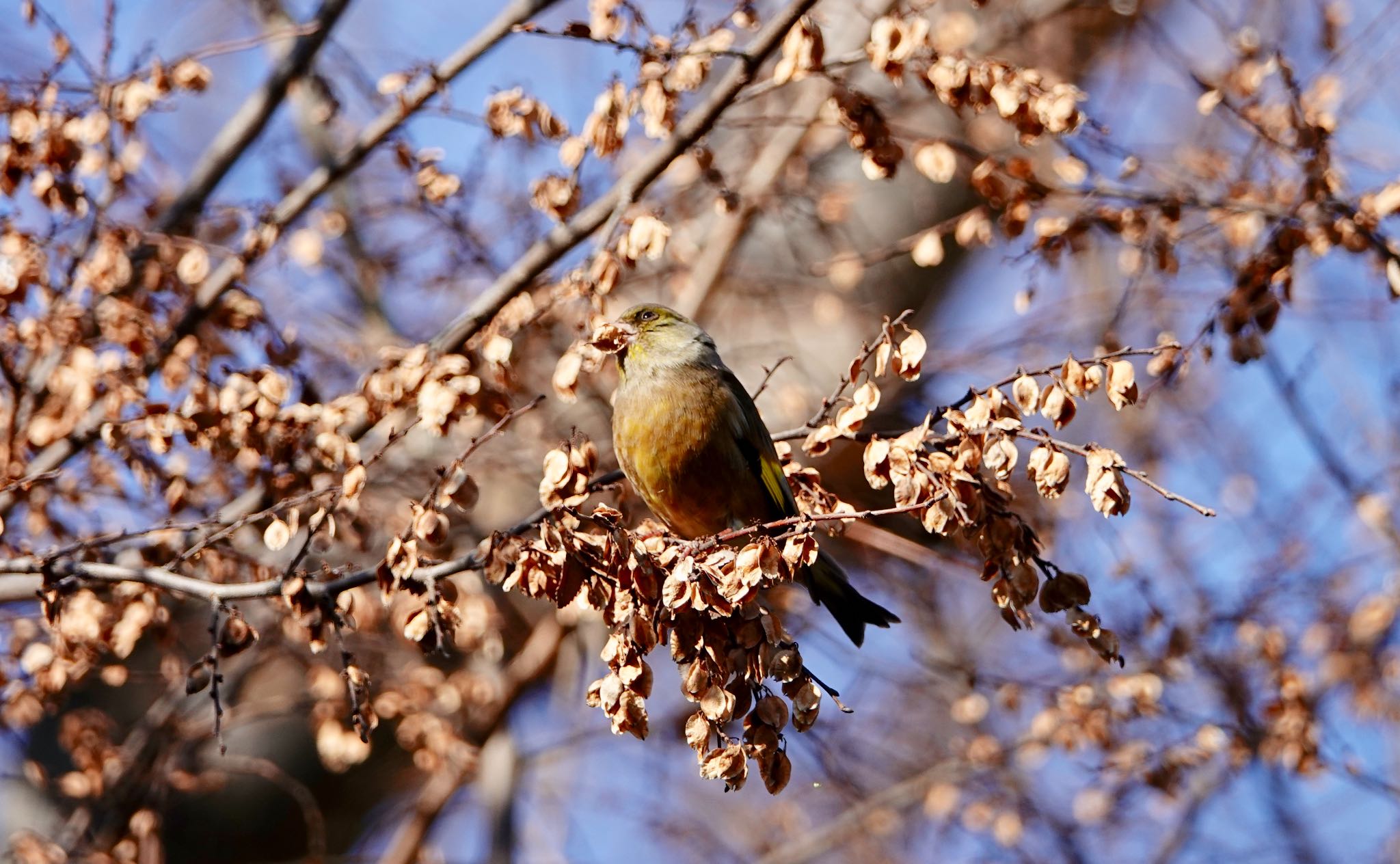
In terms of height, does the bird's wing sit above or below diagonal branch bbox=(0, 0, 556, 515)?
below

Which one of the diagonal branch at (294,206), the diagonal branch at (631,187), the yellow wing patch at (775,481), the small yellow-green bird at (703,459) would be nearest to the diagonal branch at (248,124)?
the diagonal branch at (294,206)

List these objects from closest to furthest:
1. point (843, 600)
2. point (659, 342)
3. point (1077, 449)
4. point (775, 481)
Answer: point (1077, 449), point (775, 481), point (843, 600), point (659, 342)

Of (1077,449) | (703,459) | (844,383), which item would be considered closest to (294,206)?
(703,459)

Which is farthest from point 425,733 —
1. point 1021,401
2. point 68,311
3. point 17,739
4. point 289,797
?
point 1021,401

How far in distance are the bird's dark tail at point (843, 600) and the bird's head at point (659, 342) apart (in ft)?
2.43

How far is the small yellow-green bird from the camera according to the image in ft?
10.8

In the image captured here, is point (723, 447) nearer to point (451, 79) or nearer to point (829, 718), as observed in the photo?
point (451, 79)

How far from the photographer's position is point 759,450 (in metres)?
3.22

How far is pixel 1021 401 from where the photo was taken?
8.01 feet

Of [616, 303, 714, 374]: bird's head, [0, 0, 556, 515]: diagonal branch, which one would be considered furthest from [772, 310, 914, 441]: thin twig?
[0, 0, 556, 515]: diagonal branch

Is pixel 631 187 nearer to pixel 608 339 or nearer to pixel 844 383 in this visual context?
pixel 608 339

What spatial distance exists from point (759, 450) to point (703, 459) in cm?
19

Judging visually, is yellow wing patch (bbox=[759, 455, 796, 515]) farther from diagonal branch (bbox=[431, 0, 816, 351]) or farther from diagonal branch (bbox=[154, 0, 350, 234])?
diagonal branch (bbox=[154, 0, 350, 234])

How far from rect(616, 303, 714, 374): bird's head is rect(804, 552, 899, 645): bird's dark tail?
2.43ft
